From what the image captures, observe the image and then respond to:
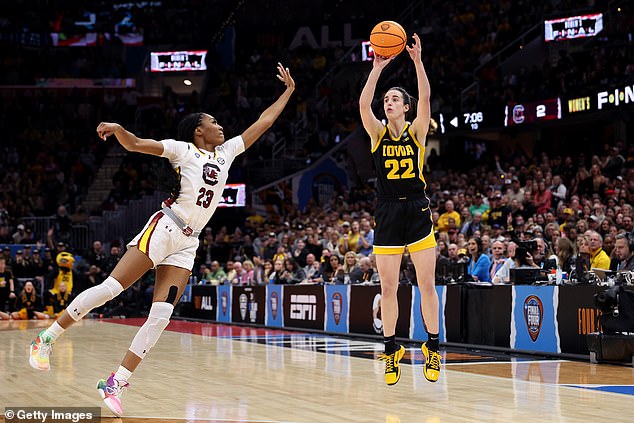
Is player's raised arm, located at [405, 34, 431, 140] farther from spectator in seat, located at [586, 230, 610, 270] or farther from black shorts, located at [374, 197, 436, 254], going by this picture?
spectator in seat, located at [586, 230, 610, 270]

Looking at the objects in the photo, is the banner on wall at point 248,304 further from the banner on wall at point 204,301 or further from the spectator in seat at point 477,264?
the spectator in seat at point 477,264

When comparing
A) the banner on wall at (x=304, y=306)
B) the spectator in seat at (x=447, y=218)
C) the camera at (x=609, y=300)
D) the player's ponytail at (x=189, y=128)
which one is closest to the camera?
the player's ponytail at (x=189, y=128)

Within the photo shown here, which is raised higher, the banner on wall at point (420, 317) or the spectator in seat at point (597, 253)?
the spectator in seat at point (597, 253)

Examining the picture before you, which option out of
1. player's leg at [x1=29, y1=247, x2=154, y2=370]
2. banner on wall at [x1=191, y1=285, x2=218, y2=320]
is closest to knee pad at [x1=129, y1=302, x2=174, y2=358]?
player's leg at [x1=29, y1=247, x2=154, y2=370]

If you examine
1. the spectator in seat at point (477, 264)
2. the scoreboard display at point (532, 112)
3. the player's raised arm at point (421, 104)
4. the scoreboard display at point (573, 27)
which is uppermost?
the scoreboard display at point (573, 27)

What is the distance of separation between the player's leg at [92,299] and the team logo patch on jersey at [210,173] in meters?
0.77

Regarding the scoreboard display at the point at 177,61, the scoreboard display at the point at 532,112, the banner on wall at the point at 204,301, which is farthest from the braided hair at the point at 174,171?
the scoreboard display at the point at 177,61

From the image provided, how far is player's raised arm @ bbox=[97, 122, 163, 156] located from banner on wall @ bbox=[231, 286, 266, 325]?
484 inches

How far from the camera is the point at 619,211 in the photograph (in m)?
15.0

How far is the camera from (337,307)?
629 inches

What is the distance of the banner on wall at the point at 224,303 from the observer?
2055cm

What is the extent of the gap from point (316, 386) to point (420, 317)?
5.48 metres

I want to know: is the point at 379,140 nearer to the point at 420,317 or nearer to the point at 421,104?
the point at 421,104

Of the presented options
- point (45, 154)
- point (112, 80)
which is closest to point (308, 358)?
point (45, 154)
